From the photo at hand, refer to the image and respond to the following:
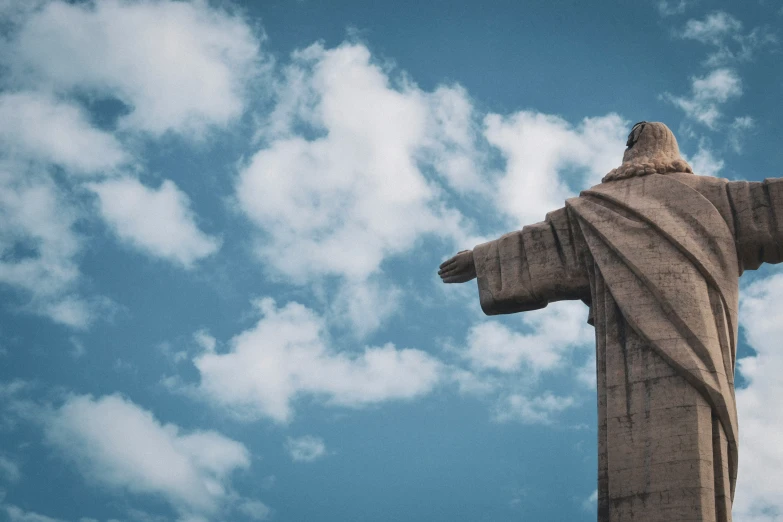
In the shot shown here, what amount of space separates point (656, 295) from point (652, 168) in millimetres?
2245

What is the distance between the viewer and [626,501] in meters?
11.4

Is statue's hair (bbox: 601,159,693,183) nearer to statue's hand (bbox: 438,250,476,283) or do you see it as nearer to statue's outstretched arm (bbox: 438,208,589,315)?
statue's outstretched arm (bbox: 438,208,589,315)

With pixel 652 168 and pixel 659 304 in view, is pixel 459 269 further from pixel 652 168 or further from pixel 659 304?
pixel 659 304

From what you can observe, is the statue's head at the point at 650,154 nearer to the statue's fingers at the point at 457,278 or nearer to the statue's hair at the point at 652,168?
the statue's hair at the point at 652,168

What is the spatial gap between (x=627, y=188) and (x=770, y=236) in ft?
6.55

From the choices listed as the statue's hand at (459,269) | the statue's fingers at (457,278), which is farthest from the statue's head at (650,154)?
the statue's fingers at (457,278)

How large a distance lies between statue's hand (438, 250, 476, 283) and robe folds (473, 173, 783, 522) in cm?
62

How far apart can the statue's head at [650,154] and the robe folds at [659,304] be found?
0.16 metres

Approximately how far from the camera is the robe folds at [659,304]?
1131 centimetres

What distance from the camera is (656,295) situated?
1219 cm

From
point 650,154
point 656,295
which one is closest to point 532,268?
point 656,295

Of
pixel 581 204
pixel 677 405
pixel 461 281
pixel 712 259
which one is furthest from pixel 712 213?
pixel 461 281

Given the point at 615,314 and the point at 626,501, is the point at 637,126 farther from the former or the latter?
the point at 626,501

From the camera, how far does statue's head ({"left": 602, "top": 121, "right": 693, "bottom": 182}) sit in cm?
1365
